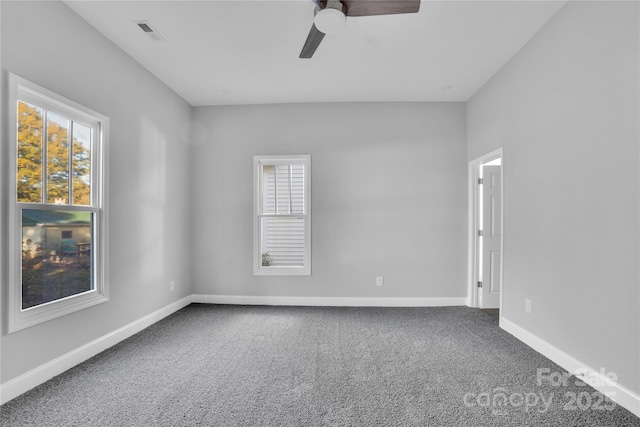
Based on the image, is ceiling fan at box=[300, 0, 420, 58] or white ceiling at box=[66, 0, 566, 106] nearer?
ceiling fan at box=[300, 0, 420, 58]

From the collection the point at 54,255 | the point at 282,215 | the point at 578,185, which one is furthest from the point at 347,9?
the point at 54,255

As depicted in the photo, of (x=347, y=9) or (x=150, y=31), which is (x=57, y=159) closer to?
(x=150, y=31)

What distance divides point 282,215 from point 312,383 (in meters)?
2.43

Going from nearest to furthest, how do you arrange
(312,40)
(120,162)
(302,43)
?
(312,40) < (302,43) < (120,162)

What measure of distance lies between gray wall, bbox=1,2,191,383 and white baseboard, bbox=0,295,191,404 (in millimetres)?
50

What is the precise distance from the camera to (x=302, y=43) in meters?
2.79

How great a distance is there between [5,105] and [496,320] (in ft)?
15.8

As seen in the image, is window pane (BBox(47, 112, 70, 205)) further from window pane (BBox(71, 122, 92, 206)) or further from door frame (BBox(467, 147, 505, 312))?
door frame (BBox(467, 147, 505, 312))

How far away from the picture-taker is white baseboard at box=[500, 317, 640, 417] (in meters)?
1.82

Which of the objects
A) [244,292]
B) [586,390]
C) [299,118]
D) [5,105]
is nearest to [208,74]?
[299,118]

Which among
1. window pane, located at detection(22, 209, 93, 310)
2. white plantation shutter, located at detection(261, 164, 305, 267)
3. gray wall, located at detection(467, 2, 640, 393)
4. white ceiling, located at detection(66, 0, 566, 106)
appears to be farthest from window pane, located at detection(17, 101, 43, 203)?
gray wall, located at detection(467, 2, 640, 393)

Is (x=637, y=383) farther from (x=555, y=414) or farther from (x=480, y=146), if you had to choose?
(x=480, y=146)

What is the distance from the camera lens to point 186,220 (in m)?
4.15

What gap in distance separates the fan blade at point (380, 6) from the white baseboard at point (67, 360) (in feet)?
10.9
